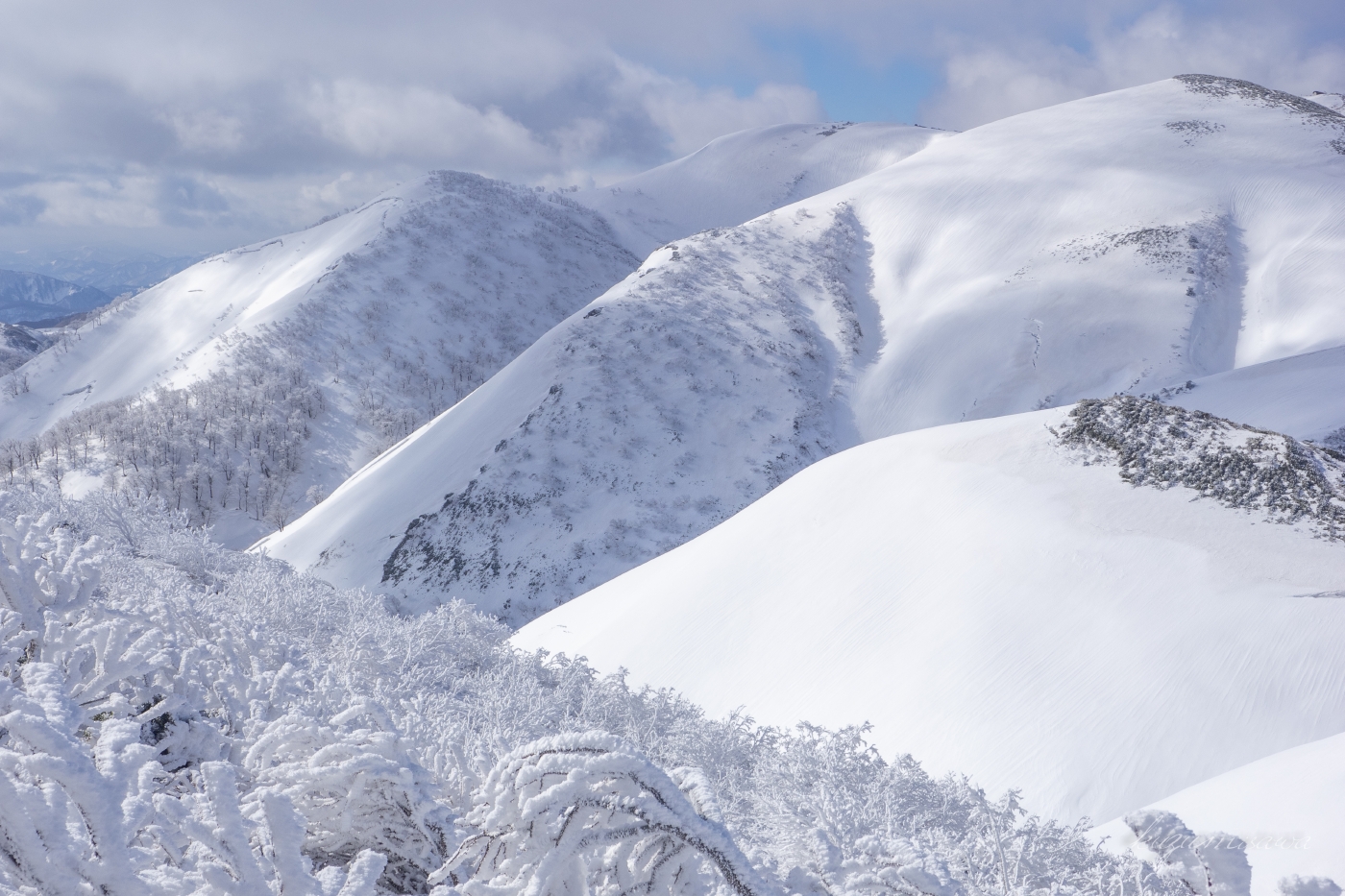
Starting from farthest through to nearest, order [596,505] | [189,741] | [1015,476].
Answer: [596,505] → [1015,476] → [189,741]

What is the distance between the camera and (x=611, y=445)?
27.1 metres

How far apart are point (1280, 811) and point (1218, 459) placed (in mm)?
7897

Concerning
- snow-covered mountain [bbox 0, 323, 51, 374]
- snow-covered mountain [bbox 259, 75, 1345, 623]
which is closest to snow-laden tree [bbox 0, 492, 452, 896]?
snow-covered mountain [bbox 259, 75, 1345, 623]

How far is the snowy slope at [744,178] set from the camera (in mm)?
85500

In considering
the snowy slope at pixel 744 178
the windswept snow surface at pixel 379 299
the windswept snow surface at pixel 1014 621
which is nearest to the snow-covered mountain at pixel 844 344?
the windswept snow surface at pixel 1014 621

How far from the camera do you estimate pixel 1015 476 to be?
36.7 feet

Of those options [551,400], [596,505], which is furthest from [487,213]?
[596,505]

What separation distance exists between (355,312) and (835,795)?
2456 inches

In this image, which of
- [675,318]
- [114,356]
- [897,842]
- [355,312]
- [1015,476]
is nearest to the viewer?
[897,842]

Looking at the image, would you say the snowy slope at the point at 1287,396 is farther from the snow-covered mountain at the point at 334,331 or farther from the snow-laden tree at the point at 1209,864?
the snow-covered mountain at the point at 334,331

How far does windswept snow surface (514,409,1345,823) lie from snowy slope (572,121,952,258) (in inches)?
2801

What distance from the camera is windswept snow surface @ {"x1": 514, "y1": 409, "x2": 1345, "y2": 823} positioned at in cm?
698

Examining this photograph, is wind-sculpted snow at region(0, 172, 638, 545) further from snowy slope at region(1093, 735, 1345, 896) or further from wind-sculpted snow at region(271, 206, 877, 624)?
snowy slope at region(1093, 735, 1345, 896)

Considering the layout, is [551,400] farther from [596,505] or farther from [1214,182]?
[1214,182]
